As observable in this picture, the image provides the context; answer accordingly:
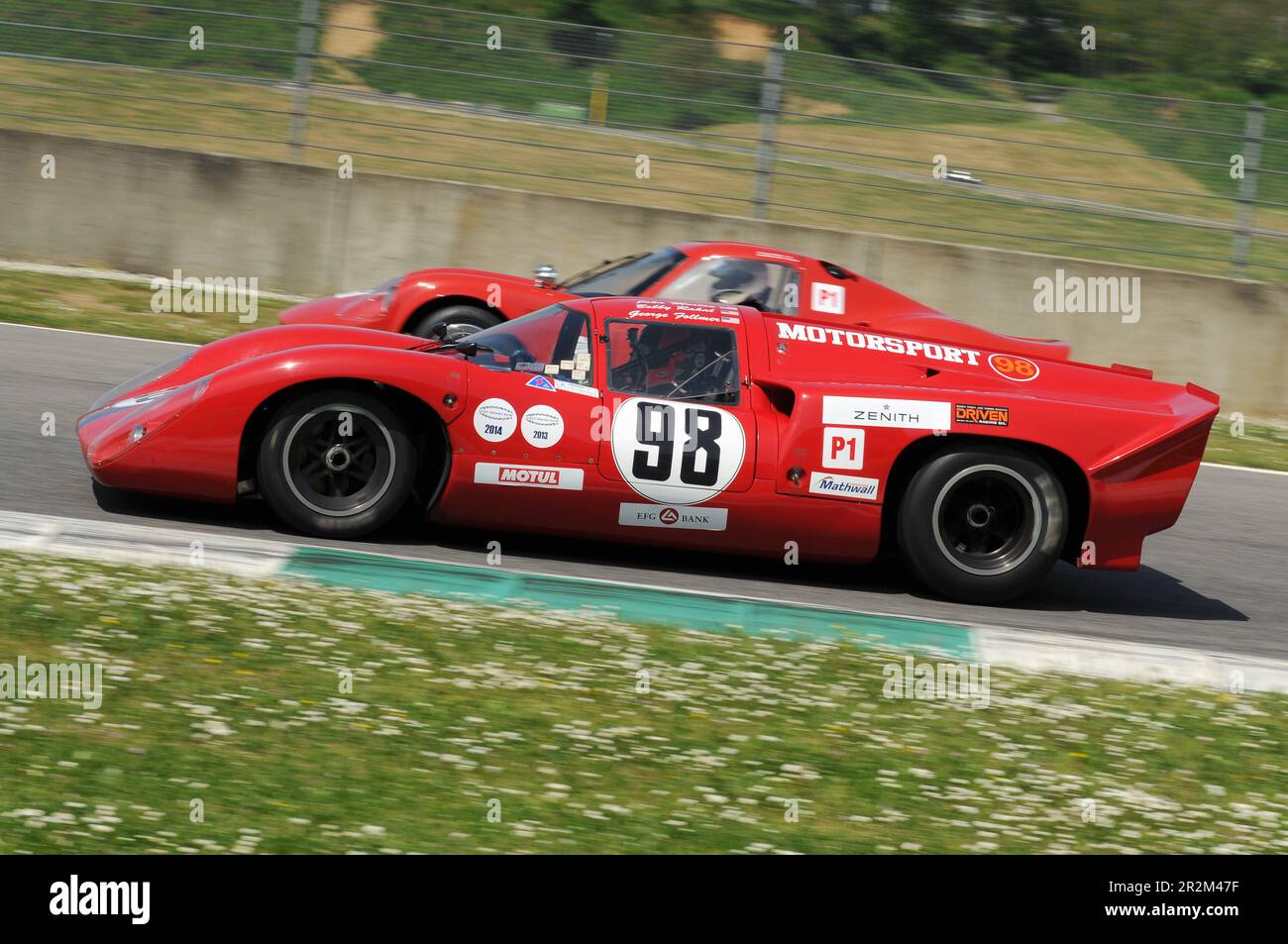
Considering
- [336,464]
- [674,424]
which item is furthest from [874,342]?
[336,464]

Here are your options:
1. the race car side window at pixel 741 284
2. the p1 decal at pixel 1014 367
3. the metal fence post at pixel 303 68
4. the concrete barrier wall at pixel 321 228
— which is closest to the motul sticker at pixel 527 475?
the p1 decal at pixel 1014 367

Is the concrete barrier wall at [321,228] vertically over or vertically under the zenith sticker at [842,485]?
over

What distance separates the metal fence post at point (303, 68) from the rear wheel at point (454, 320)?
486 cm

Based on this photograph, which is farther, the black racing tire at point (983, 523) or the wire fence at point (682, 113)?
the wire fence at point (682, 113)

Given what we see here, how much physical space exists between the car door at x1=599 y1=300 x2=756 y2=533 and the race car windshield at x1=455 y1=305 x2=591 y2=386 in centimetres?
10

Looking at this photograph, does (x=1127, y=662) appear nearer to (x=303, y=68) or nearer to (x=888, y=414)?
(x=888, y=414)

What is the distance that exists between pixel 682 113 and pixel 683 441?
26.4 ft

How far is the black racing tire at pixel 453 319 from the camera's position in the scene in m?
9.57

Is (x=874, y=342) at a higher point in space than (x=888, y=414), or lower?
higher

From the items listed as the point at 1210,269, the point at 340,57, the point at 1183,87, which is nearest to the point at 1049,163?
the point at 1210,269

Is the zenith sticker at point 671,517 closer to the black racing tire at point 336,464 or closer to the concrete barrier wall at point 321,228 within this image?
the black racing tire at point 336,464

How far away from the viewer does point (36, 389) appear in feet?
29.0

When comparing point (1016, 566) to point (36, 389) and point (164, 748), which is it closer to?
point (164, 748)

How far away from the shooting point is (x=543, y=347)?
660cm
